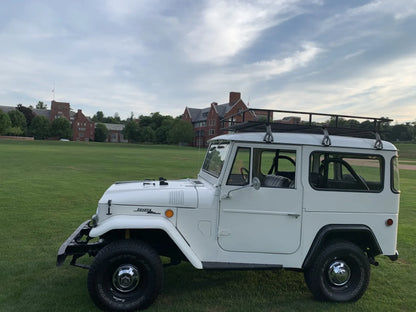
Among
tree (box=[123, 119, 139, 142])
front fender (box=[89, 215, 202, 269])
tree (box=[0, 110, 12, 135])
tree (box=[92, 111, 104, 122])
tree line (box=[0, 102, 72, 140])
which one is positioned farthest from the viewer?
tree (box=[92, 111, 104, 122])

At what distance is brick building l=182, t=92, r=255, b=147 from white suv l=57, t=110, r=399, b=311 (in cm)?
6248

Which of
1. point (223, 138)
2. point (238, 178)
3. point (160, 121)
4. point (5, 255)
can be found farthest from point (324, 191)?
point (160, 121)

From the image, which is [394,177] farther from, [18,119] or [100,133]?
[100,133]

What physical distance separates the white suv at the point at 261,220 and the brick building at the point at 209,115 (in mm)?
62481

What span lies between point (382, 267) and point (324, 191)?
2.78m

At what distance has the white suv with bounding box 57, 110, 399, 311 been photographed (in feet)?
12.5

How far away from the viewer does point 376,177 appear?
14.0 feet

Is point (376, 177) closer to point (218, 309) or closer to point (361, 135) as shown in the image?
point (361, 135)

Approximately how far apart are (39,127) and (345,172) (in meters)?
99.5

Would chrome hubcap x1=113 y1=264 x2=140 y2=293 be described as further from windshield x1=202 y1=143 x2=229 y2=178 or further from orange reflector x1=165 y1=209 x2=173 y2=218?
windshield x1=202 y1=143 x2=229 y2=178

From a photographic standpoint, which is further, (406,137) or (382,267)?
(406,137)

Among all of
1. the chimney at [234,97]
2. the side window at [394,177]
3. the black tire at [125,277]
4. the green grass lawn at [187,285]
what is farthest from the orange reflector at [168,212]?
the chimney at [234,97]

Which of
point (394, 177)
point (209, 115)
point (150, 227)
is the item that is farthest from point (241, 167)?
point (209, 115)

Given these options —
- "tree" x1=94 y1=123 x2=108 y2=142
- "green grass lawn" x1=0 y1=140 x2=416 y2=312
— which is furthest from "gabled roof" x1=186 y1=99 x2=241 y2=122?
"green grass lawn" x1=0 y1=140 x2=416 y2=312
